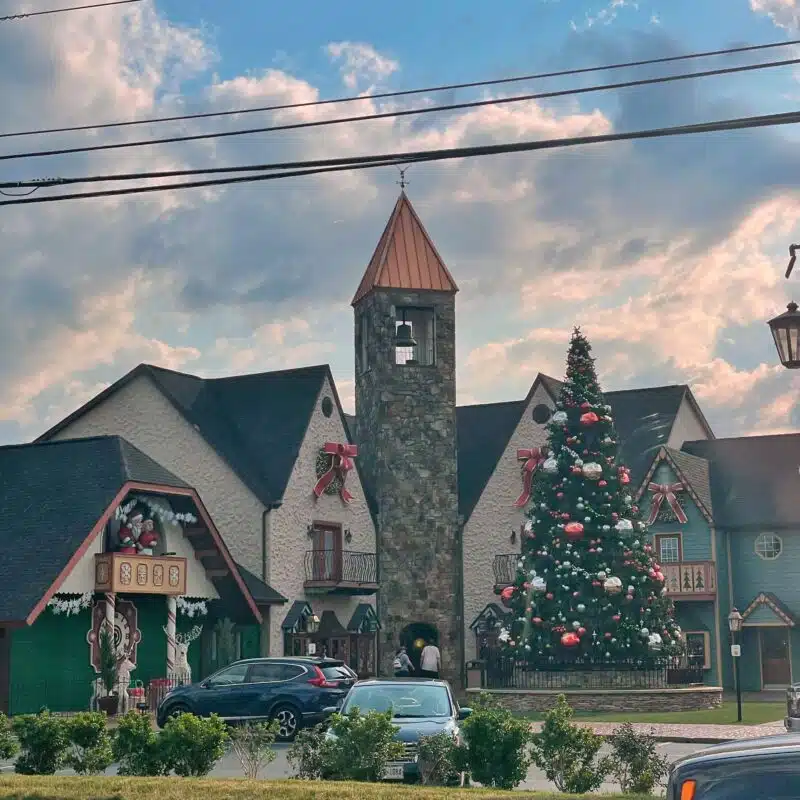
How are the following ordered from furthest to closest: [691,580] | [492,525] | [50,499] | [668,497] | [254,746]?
[492,525] < [668,497] < [691,580] < [50,499] < [254,746]

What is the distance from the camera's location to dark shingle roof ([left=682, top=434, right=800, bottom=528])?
154ft

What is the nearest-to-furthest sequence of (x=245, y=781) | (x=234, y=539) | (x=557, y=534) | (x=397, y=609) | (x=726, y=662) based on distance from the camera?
(x=245, y=781), (x=557, y=534), (x=234, y=539), (x=397, y=609), (x=726, y=662)

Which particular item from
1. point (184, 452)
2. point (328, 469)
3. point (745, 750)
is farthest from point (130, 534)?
point (745, 750)

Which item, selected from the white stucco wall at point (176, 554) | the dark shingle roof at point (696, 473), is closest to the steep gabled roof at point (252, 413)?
the white stucco wall at point (176, 554)

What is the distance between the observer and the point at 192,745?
52.7ft

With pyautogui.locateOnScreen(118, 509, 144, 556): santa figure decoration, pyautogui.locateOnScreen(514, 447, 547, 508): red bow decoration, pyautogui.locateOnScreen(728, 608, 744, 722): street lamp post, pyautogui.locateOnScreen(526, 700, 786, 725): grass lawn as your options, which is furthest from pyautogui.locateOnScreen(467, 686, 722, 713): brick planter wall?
pyautogui.locateOnScreen(514, 447, 547, 508): red bow decoration

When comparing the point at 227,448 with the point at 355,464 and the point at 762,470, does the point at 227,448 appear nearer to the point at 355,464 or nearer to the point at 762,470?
the point at 355,464

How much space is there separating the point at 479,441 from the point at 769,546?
10700 millimetres

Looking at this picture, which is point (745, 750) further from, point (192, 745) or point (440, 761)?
point (192, 745)

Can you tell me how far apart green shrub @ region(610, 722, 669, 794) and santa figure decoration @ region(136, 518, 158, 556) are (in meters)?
19.3

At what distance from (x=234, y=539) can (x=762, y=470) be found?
19.5 meters

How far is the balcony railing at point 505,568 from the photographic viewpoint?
47219mm

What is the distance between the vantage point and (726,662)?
4634 cm

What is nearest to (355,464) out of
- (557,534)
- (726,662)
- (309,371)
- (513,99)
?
(309,371)
